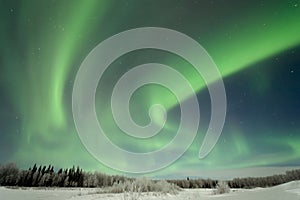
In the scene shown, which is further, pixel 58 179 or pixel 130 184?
pixel 58 179

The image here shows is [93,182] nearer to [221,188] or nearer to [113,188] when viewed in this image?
[113,188]

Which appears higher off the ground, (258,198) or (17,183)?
(17,183)

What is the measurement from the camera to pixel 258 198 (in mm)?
7891

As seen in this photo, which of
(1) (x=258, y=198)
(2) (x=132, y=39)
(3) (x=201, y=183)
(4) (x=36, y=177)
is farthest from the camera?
(4) (x=36, y=177)

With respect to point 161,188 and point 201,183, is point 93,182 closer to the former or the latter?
point 201,183

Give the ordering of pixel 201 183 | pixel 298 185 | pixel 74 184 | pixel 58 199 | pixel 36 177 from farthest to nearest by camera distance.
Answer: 1. pixel 36 177
2. pixel 74 184
3. pixel 201 183
4. pixel 58 199
5. pixel 298 185

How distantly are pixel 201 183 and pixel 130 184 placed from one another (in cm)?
1031

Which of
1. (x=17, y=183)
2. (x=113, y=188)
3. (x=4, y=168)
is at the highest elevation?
(x=4, y=168)

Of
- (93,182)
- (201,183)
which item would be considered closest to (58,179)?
(93,182)

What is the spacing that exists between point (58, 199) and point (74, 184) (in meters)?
13.3

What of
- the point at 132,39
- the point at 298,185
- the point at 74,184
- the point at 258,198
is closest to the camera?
the point at 258,198

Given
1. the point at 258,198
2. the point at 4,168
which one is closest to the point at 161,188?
the point at 258,198

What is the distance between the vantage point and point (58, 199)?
11.1 m

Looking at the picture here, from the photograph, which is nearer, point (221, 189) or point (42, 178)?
point (221, 189)
